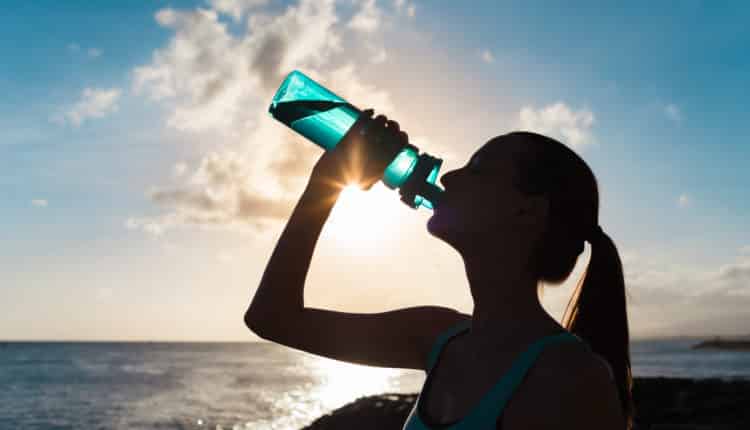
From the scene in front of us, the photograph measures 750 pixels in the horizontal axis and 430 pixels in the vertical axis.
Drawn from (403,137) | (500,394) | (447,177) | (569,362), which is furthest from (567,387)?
(403,137)

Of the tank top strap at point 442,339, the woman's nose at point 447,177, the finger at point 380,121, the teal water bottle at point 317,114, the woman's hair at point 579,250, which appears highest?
the teal water bottle at point 317,114

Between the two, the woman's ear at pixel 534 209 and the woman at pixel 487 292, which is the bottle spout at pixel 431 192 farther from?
the woman's ear at pixel 534 209

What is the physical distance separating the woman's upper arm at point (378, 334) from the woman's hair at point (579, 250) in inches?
16.2

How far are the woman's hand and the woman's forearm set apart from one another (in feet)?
0.14

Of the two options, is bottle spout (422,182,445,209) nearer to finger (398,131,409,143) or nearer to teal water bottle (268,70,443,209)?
teal water bottle (268,70,443,209)

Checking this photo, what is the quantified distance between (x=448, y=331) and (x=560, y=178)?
0.63m

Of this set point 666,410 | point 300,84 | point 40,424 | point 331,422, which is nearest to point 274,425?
point 331,422

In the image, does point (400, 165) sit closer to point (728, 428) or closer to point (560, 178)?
point (560, 178)

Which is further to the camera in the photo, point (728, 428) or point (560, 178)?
point (728, 428)

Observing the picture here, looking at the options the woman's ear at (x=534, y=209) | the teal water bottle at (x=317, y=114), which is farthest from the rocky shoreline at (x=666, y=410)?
the woman's ear at (x=534, y=209)

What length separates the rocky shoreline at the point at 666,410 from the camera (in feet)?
47.6

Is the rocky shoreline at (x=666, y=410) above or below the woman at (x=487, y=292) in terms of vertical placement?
below

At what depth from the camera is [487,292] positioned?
2.14m

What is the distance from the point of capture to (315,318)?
2383mm
